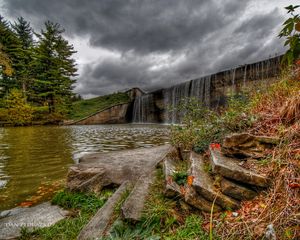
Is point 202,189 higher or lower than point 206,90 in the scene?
lower

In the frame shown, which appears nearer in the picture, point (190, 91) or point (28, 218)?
point (28, 218)

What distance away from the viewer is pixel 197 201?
1.87 m

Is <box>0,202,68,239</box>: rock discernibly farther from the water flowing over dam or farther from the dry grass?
the water flowing over dam

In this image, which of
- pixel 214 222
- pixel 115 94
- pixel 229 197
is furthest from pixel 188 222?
pixel 115 94

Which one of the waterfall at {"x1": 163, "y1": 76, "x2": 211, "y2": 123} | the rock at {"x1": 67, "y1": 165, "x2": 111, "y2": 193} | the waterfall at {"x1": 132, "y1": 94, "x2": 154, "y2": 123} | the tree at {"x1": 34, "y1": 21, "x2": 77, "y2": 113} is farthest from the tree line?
the rock at {"x1": 67, "y1": 165, "x2": 111, "y2": 193}

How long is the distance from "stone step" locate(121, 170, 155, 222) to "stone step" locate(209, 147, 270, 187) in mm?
831

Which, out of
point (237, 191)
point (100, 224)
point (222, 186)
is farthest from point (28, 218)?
point (237, 191)

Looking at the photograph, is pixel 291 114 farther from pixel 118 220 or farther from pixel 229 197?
pixel 118 220

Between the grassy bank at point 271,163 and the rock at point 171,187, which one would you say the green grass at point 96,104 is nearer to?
the grassy bank at point 271,163

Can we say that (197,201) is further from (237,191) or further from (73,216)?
(73,216)

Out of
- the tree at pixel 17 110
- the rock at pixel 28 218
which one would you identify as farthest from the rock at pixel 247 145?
the tree at pixel 17 110

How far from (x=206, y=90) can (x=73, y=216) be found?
18073 millimetres

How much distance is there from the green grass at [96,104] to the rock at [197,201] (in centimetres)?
2944

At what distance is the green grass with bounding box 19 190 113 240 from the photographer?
7.42ft
